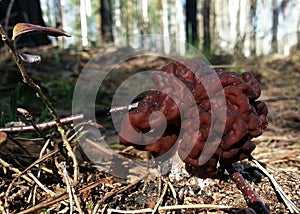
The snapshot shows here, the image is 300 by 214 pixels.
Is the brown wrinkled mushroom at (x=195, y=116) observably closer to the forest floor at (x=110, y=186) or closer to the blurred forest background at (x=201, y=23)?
the forest floor at (x=110, y=186)

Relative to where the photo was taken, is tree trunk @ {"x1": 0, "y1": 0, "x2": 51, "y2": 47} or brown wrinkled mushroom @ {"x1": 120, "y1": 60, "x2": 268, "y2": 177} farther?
tree trunk @ {"x1": 0, "y1": 0, "x2": 51, "y2": 47}

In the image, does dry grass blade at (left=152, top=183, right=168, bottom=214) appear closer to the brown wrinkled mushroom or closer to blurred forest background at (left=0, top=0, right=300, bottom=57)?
the brown wrinkled mushroom

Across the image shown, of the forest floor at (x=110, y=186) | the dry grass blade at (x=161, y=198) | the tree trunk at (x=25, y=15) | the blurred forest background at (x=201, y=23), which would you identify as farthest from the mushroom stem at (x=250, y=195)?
the tree trunk at (x=25, y=15)

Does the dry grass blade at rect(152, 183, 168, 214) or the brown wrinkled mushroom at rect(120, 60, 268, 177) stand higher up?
the brown wrinkled mushroom at rect(120, 60, 268, 177)

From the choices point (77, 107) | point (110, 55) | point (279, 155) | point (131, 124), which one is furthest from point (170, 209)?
point (110, 55)

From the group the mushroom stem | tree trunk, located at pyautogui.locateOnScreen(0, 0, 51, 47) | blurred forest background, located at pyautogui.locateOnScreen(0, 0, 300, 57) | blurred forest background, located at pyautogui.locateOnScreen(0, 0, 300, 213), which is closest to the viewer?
the mushroom stem

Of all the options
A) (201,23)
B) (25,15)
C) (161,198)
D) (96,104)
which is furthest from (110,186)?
(201,23)

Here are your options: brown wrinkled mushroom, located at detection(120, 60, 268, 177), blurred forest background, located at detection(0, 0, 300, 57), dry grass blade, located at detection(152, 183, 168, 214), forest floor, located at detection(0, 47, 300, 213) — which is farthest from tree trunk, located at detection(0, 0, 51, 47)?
dry grass blade, located at detection(152, 183, 168, 214)
